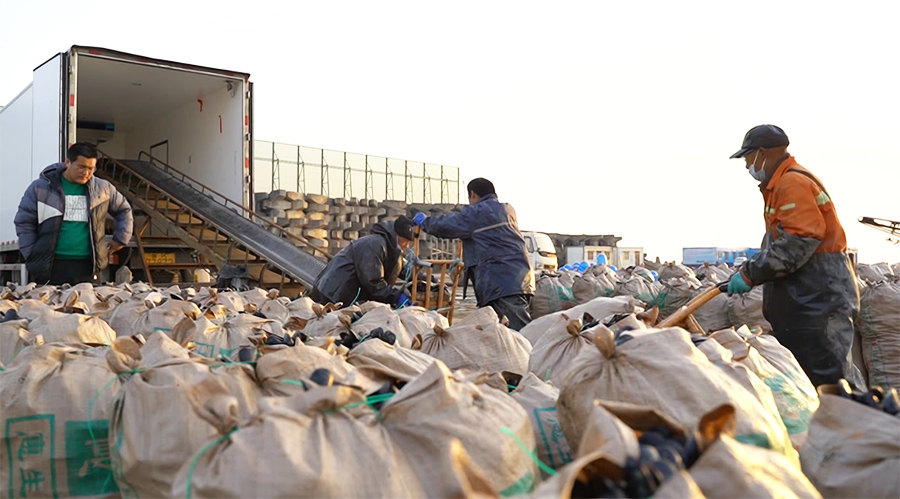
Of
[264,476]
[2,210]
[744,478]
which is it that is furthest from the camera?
[2,210]

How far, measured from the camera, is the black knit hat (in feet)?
21.5

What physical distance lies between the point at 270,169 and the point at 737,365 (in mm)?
24873

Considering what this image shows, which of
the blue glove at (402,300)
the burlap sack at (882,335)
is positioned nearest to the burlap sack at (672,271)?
the burlap sack at (882,335)

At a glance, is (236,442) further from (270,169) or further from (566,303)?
(270,169)

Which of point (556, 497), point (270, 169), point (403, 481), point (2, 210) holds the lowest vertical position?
point (403, 481)

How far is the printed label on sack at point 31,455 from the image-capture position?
2338 mm

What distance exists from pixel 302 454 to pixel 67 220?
635 centimetres

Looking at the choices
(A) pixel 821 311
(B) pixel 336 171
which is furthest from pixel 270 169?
(A) pixel 821 311

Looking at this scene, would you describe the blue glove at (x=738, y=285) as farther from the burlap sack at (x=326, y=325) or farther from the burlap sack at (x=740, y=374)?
the burlap sack at (x=326, y=325)

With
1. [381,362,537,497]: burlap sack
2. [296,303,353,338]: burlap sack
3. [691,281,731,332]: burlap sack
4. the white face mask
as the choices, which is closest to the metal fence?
[691,281,731,332]: burlap sack

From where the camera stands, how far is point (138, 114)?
13.6 m

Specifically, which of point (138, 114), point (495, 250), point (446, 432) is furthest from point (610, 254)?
point (446, 432)

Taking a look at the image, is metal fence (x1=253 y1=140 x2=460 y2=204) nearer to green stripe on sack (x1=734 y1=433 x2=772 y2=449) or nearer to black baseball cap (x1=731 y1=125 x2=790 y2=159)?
black baseball cap (x1=731 y1=125 x2=790 y2=159)

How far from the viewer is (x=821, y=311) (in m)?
4.11
